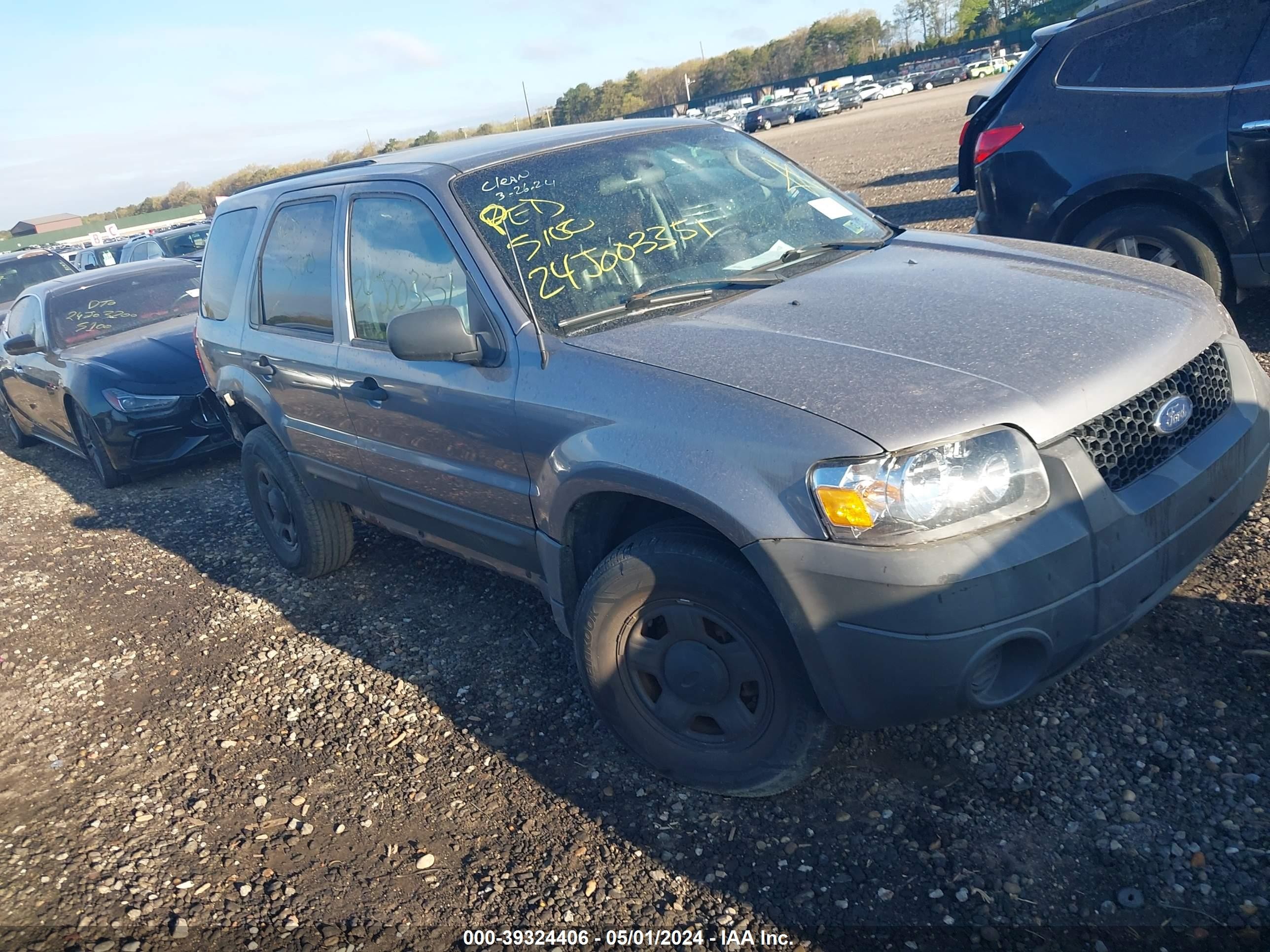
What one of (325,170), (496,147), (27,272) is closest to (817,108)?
(27,272)

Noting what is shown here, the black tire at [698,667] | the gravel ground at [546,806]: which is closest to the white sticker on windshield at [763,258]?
the black tire at [698,667]

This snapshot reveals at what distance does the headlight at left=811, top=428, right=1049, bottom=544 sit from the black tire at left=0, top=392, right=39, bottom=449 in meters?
9.67

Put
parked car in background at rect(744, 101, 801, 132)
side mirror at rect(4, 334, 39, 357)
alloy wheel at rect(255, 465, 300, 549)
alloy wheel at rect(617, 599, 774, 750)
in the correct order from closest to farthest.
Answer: alloy wheel at rect(617, 599, 774, 750)
alloy wheel at rect(255, 465, 300, 549)
side mirror at rect(4, 334, 39, 357)
parked car in background at rect(744, 101, 801, 132)

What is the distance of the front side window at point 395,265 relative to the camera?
343 cm

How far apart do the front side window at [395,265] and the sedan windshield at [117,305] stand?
512 centimetres

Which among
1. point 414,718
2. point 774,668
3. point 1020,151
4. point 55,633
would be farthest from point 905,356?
point 55,633

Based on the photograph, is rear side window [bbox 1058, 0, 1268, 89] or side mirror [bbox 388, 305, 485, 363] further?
rear side window [bbox 1058, 0, 1268, 89]

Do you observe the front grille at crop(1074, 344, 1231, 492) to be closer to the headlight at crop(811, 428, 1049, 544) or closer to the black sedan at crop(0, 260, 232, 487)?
the headlight at crop(811, 428, 1049, 544)

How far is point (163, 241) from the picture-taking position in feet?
53.9

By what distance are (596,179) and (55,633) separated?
3.82 m

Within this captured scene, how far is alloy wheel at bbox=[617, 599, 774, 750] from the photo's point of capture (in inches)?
108

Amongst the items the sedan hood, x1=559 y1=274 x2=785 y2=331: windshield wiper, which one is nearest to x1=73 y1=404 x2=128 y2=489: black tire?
the sedan hood

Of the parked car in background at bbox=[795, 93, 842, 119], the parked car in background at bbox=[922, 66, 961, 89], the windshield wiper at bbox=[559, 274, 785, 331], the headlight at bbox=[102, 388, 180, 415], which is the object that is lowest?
the headlight at bbox=[102, 388, 180, 415]

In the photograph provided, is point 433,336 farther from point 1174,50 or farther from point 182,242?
point 182,242
